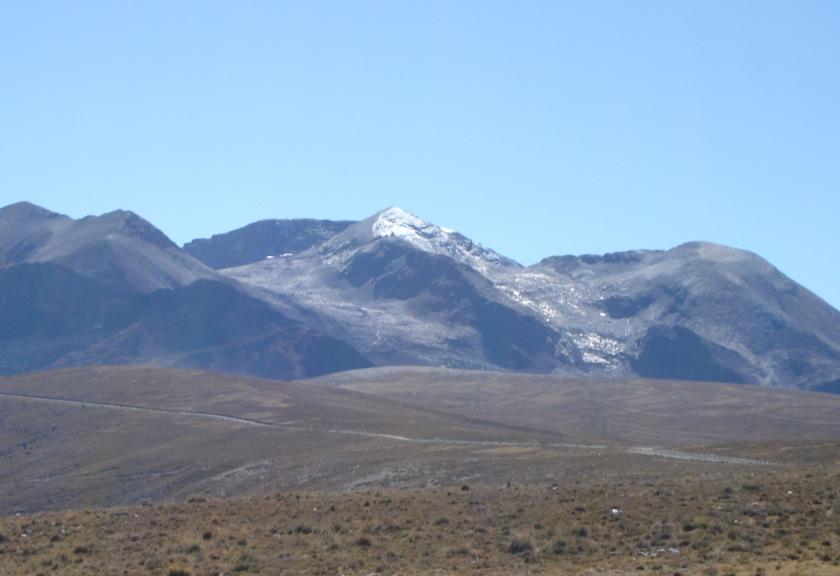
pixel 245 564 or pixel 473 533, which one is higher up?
pixel 473 533

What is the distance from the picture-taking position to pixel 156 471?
96125 mm

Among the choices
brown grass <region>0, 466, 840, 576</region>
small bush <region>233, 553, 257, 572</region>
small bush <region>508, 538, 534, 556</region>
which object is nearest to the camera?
brown grass <region>0, 466, 840, 576</region>

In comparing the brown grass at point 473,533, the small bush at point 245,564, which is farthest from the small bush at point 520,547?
the small bush at point 245,564

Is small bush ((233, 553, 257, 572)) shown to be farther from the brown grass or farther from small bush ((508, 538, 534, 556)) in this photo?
small bush ((508, 538, 534, 556))

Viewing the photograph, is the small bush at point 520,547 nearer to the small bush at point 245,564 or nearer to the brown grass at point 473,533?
the brown grass at point 473,533

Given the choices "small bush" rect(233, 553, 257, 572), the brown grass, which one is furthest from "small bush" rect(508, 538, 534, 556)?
"small bush" rect(233, 553, 257, 572)

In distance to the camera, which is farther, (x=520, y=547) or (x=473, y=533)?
(x=473, y=533)

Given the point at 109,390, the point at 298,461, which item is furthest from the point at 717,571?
the point at 109,390

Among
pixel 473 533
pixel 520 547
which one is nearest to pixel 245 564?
pixel 473 533

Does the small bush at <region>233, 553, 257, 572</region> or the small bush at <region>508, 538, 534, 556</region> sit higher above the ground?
the small bush at <region>508, 538, 534, 556</region>

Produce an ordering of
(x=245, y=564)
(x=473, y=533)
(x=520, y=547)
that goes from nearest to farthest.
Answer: (x=245, y=564) < (x=520, y=547) < (x=473, y=533)

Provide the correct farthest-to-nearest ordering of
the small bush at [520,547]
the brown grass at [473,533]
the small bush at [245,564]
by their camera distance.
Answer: the small bush at [520,547]
the small bush at [245,564]
the brown grass at [473,533]

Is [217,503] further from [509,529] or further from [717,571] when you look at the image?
[717,571]

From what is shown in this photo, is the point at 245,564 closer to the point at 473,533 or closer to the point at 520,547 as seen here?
the point at 473,533
